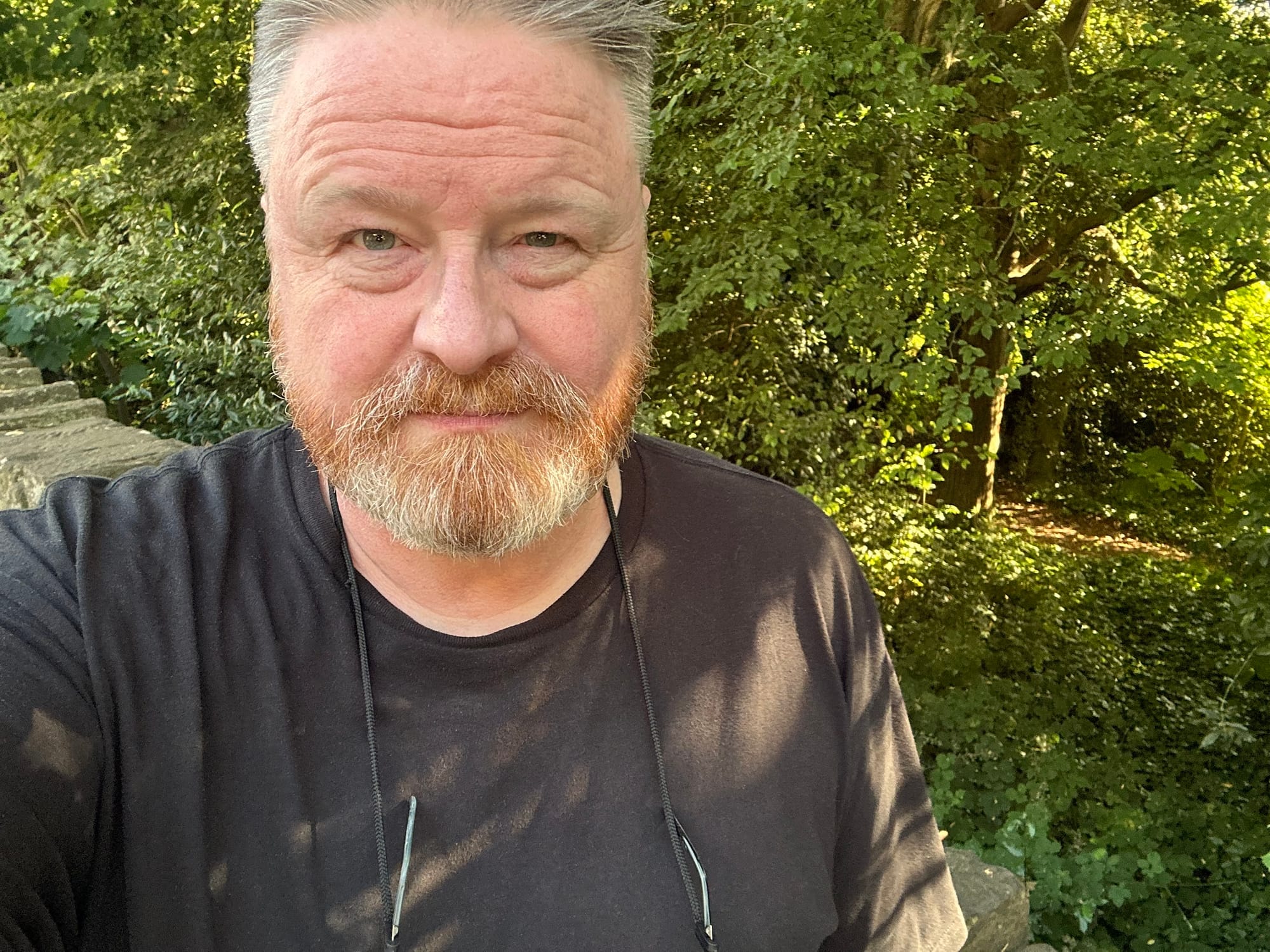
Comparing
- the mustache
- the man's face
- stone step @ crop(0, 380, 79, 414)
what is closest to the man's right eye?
the man's face

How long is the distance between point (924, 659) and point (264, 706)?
7196 mm

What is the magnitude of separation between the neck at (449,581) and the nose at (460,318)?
9.9 inches

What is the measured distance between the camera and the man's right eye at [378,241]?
1.14 metres

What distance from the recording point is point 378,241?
1139 millimetres

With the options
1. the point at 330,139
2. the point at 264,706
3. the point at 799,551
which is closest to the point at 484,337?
the point at 330,139

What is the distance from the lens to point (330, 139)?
3.65ft

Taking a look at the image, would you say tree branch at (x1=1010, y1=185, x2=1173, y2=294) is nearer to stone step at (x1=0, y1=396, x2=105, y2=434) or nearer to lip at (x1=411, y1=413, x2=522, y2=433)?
stone step at (x1=0, y1=396, x2=105, y2=434)

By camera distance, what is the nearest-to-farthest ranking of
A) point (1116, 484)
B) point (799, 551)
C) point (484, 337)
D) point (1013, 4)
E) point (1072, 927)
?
point (484, 337), point (799, 551), point (1072, 927), point (1013, 4), point (1116, 484)

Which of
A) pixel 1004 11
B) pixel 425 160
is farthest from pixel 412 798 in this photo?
pixel 1004 11

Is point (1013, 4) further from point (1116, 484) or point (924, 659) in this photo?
point (1116, 484)

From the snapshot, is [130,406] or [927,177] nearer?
[927,177]

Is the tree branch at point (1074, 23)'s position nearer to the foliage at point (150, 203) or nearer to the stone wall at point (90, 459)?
the foliage at point (150, 203)

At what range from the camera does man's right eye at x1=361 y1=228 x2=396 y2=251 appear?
1.14 metres

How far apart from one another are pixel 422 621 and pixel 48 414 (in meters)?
3.85
